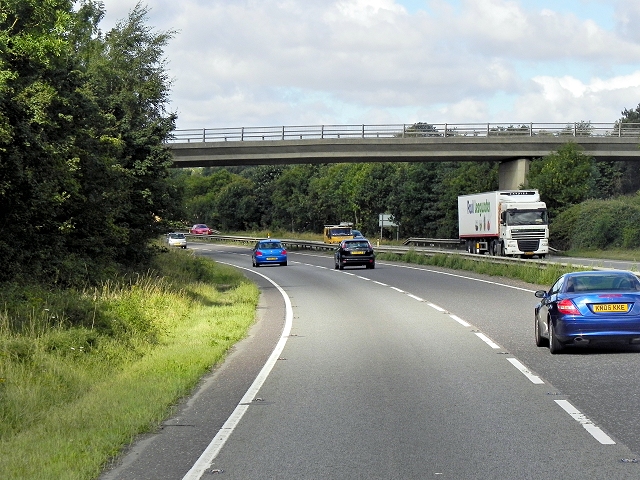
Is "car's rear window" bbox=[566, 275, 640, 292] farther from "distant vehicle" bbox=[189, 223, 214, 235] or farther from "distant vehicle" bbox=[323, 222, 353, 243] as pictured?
"distant vehicle" bbox=[189, 223, 214, 235]

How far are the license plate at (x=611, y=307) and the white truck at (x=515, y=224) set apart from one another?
37.1 m

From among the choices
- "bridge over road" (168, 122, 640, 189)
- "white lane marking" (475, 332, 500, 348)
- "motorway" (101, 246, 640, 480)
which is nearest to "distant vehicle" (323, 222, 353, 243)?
"bridge over road" (168, 122, 640, 189)

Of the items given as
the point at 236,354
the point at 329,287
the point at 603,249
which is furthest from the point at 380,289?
the point at 603,249

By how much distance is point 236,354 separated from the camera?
16250 millimetres

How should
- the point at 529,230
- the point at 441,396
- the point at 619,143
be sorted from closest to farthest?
the point at 441,396 < the point at 529,230 < the point at 619,143

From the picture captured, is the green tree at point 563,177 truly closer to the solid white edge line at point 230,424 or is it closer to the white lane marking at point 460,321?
the white lane marking at point 460,321

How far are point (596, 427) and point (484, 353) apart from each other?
6.26 metres

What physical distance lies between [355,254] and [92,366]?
3433 cm

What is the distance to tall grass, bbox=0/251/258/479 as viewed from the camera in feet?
28.6

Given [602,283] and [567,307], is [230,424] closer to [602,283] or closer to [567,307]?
[567,307]

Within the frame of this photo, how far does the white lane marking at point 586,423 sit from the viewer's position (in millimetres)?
8648

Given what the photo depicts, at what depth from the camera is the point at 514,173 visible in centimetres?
6481

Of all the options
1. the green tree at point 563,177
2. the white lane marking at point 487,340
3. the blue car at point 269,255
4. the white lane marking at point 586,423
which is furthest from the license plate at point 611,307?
the green tree at point 563,177

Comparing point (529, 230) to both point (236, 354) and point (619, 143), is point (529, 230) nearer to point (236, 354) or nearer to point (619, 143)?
point (619, 143)
